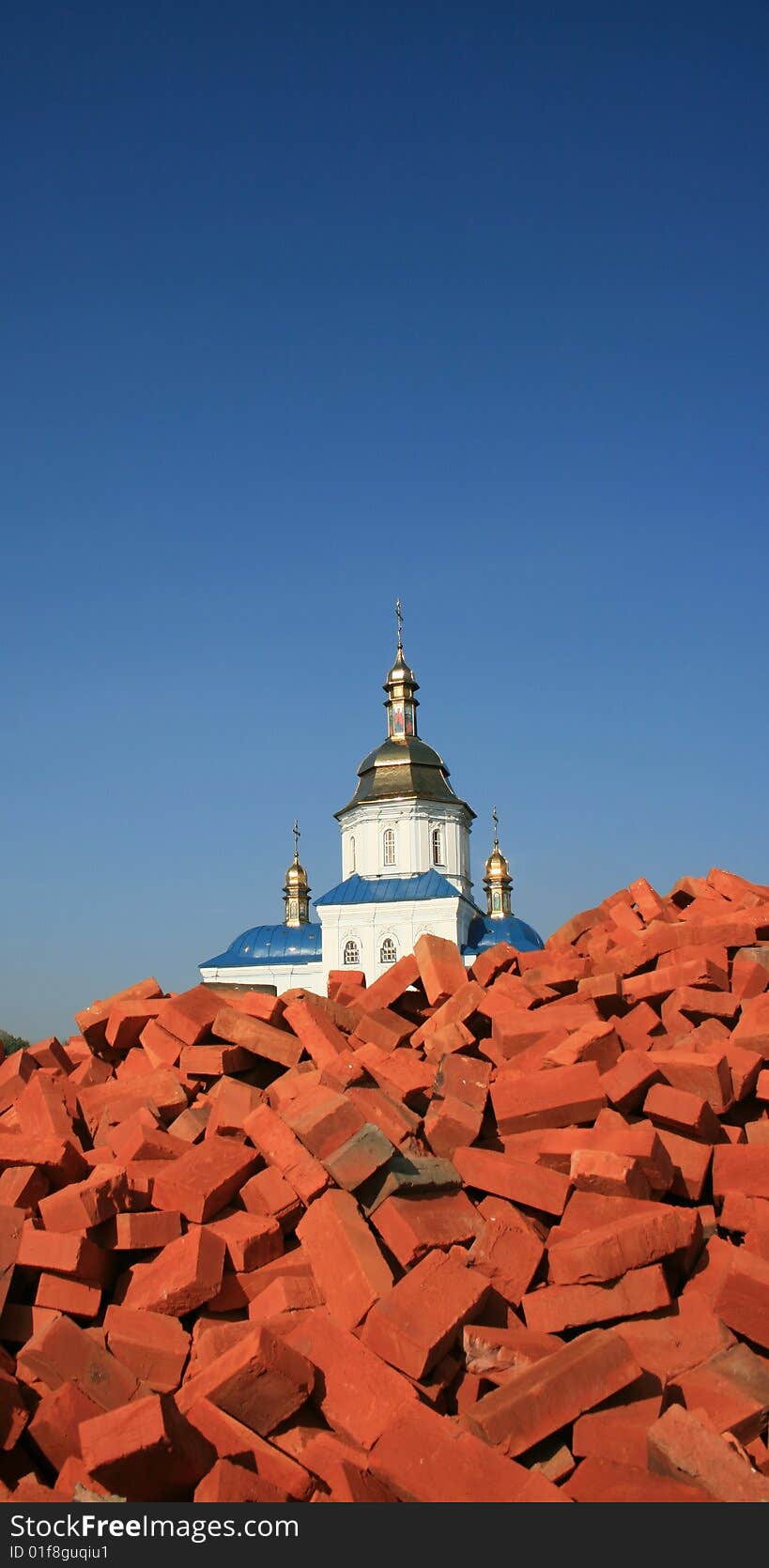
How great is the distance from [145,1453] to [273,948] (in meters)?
36.8

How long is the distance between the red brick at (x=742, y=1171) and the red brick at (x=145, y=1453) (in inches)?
94.2

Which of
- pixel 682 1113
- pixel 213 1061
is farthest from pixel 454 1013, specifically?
pixel 682 1113

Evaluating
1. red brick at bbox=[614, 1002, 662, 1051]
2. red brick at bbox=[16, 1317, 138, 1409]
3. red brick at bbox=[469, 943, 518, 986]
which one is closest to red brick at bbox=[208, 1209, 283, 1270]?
red brick at bbox=[16, 1317, 138, 1409]

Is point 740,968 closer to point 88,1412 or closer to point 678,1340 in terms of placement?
point 678,1340

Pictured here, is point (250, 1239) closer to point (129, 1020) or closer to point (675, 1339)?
point (675, 1339)

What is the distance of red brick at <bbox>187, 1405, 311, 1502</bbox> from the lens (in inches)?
146

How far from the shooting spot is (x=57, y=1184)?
5.25 metres

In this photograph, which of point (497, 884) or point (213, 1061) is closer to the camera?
point (213, 1061)

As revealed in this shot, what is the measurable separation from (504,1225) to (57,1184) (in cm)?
206

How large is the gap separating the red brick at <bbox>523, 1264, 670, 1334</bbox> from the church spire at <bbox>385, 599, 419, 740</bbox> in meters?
40.5

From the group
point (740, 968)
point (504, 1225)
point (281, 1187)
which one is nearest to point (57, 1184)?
point (281, 1187)

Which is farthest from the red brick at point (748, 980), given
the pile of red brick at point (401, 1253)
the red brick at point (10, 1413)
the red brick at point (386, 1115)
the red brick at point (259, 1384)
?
the red brick at point (10, 1413)

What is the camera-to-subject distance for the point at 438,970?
23.2 feet
